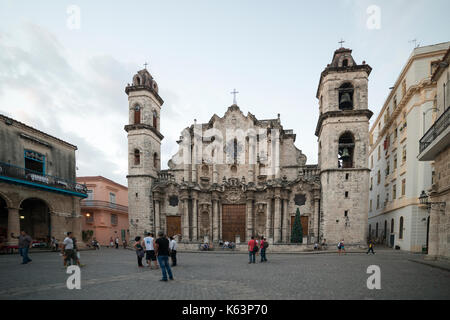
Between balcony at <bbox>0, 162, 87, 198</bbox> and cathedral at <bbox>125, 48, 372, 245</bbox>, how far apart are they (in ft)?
19.6

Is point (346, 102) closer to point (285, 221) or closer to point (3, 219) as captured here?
point (285, 221)

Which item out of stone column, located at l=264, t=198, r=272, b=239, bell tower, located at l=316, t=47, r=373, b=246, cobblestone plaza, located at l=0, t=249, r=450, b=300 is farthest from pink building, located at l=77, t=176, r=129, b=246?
bell tower, located at l=316, t=47, r=373, b=246

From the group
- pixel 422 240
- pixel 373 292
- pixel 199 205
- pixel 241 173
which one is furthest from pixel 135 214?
pixel 422 240

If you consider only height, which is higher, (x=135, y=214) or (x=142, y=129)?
(x=142, y=129)

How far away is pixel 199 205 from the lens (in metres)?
26.9

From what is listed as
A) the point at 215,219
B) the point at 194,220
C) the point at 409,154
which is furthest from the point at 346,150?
the point at 194,220

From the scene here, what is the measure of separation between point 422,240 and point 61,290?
24.3m

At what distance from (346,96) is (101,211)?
1178 inches

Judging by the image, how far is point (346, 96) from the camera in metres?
23.6

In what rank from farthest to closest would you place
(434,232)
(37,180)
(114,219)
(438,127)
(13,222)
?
(114,219) → (37,180) → (13,222) → (434,232) → (438,127)

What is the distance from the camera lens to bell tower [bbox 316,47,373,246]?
22156 mm

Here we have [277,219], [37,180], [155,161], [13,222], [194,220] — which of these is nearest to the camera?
[13,222]

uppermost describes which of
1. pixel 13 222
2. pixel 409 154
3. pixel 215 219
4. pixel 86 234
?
pixel 409 154
